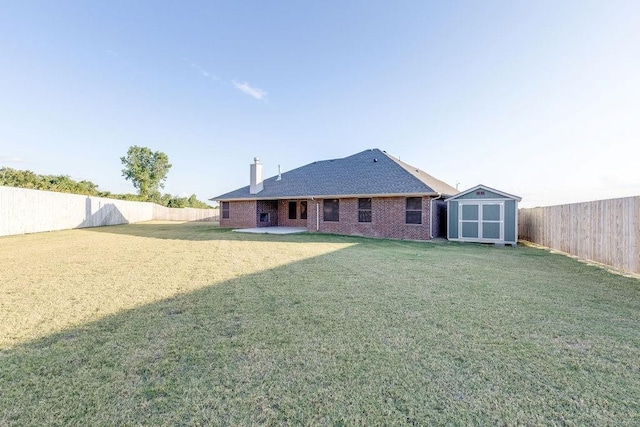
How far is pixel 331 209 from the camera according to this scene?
1641 centimetres

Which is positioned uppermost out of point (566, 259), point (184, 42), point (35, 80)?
point (184, 42)

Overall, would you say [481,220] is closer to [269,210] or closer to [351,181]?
[351,181]

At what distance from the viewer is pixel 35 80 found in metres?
14.0

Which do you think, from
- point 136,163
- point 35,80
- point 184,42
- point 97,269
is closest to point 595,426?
point 97,269

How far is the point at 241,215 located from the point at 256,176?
2959 millimetres

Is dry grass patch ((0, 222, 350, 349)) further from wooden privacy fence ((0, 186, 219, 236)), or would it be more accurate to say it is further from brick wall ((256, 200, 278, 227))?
brick wall ((256, 200, 278, 227))

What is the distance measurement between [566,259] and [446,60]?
368 inches

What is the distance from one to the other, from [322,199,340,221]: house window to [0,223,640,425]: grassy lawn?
34.1 ft

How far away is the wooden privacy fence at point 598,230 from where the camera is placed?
6180 mm

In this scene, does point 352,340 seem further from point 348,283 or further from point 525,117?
point 525,117

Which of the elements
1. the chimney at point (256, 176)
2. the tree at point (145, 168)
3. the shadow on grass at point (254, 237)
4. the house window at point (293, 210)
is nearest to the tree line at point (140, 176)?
the tree at point (145, 168)

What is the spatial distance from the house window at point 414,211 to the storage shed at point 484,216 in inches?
52.3

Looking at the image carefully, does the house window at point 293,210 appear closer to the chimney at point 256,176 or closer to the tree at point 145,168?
the chimney at point 256,176

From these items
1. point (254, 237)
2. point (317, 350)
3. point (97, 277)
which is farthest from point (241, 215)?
point (317, 350)
